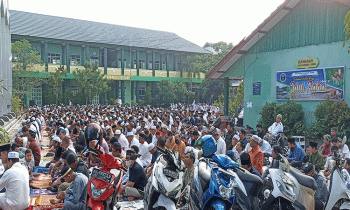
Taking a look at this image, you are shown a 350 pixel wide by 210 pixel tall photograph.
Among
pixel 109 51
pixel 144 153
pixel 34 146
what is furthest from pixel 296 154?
pixel 109 51

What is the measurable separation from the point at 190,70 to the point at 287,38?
33.9 metres

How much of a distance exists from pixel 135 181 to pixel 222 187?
2.75m

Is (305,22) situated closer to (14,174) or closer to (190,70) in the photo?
(14,174)

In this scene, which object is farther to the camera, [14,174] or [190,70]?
[190,70]

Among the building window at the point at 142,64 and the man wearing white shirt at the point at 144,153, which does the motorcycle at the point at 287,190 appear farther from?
the building window at the point at 142,64

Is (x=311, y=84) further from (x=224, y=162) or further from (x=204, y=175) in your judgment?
(x=204, y=175)

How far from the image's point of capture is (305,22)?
49.2 feet

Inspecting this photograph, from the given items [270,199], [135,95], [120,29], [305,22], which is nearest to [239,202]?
[270,199]

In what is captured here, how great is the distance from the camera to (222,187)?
14.0ft

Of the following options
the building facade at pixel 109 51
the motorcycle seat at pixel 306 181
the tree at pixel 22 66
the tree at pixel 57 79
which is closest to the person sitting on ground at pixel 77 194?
the motorcycle seat at pixel 306 181

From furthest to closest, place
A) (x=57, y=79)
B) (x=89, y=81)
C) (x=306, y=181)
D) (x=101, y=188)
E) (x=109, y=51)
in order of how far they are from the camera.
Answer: (x=109, y=51) < (x=89, y=81) < (x=57, y=79) < (x=306, y=181) < (x=101, y=188)

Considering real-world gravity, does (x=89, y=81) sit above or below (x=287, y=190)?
above

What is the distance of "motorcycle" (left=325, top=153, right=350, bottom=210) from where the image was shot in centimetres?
535

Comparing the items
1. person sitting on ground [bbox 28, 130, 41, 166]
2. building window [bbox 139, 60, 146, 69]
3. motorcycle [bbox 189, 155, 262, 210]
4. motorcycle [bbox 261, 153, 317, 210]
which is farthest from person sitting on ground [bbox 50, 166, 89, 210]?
building window [bbox 139, 60, 146, 69]
